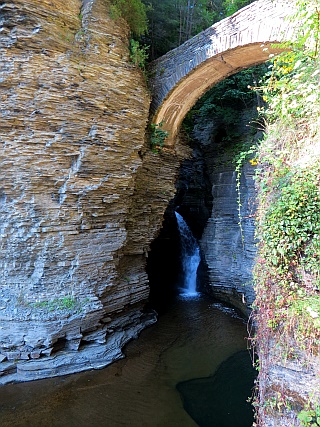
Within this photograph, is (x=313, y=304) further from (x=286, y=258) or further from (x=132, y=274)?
(x=132, y=274)

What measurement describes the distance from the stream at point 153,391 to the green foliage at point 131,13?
7.56 metres

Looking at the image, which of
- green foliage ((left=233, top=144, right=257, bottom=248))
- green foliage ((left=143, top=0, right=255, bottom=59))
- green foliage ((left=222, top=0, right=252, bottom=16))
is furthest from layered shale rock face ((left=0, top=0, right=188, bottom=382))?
green foliage ((left=222, top=0, right=252, bottom=16))

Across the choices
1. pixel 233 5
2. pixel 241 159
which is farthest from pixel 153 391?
pixel 233 5

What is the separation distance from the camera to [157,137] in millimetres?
7926

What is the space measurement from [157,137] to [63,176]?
10.2 feet

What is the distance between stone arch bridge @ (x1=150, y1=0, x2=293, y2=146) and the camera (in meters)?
5.76

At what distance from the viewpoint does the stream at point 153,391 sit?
4.69 meters

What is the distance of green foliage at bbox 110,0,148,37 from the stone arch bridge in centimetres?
103

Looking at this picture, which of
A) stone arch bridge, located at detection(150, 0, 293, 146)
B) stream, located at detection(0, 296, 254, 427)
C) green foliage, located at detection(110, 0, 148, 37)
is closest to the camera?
stream, located at detection(0, 296, 254, 427)

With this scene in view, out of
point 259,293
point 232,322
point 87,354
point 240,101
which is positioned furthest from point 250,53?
point 87,354

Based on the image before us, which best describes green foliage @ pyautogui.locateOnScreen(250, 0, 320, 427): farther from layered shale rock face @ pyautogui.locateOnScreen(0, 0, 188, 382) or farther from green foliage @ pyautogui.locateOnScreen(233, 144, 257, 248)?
layered shale rock face @ pyautogui.locateOnScreen(0, 0, 188, 382)

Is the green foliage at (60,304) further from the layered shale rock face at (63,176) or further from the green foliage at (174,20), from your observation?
the green foliage at (174,20)

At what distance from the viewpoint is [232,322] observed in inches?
323

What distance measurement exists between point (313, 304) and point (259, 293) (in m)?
0.76
